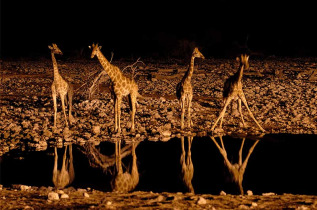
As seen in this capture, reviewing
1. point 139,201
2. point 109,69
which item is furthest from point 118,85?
point 139,201

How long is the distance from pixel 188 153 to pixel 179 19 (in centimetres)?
2685

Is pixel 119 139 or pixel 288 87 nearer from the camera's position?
pixel 119 139

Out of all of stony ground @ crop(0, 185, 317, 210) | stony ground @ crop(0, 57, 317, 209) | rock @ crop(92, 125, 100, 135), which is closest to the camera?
stony ground @ crop(0, 185, 317, 210)

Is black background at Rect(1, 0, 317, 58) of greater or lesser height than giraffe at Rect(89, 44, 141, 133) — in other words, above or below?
above

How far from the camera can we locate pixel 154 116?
1073 cm

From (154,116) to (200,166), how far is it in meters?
3.23

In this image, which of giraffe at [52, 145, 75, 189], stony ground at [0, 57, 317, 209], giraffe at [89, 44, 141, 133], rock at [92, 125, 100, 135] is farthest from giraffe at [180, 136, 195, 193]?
rock at [92, 125, 100, 135]

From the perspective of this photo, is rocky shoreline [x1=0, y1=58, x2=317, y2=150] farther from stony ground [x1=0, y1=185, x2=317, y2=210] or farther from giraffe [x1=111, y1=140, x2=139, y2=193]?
stony ground [x1=0, y1=185, x2=317, y2=210]

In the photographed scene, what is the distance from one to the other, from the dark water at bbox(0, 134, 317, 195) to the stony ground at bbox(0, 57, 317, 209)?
21.9 inches

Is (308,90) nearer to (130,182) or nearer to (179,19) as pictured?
(130,182)

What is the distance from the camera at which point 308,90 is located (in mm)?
13273

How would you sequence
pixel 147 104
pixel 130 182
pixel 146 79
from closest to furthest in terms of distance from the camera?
pixel 130 182 → pixel 147 104 → pixel 146 79

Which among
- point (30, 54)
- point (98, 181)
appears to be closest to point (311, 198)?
point (98, 181)

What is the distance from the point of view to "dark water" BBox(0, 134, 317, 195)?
21.9 feet
